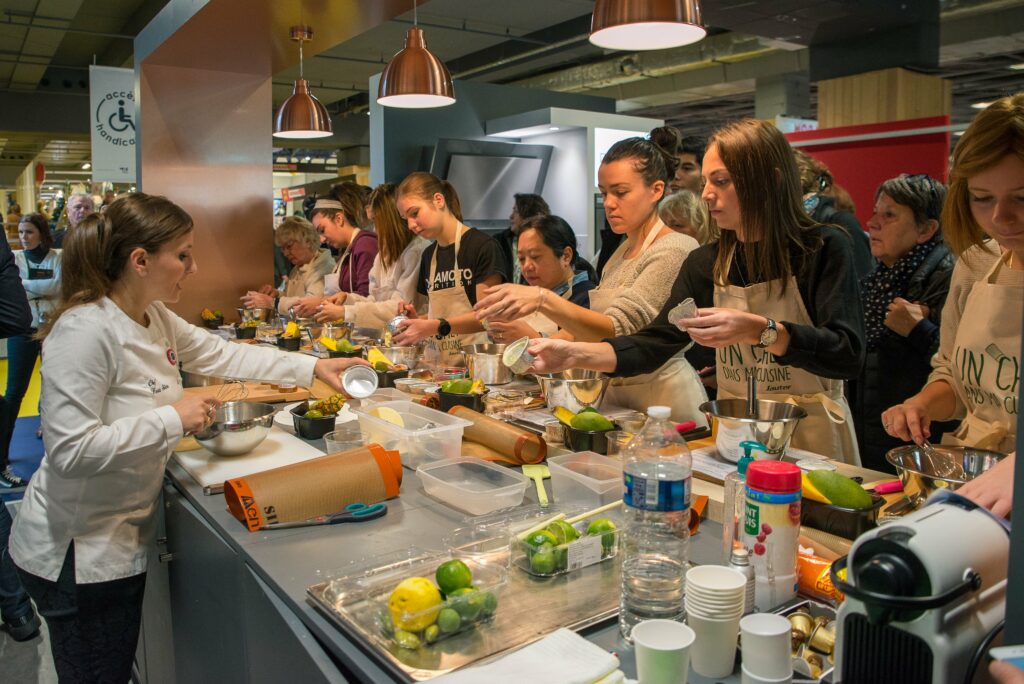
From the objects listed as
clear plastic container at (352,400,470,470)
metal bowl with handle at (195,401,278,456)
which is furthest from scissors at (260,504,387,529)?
metal bowl with handle at (195,401,278,456)

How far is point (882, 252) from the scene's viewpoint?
365 centimetres

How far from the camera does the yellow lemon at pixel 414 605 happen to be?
49.1 inches

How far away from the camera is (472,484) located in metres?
1.95

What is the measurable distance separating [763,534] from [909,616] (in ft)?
1.15

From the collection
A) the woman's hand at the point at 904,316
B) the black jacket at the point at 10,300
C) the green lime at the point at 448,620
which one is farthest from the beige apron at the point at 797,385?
the black jacket at the point at 10,300

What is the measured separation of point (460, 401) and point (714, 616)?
5.04 feet

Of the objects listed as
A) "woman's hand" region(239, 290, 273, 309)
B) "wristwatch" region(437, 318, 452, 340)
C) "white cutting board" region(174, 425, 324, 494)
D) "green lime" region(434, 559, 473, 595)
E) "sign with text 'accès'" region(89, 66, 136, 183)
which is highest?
"sign with text 'accès'" region(89, 66, 136, 183)

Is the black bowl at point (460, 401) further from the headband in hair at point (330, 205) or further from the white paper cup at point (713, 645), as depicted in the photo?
the headband in hair at point (330, 205)

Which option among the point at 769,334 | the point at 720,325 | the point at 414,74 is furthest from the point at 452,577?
the point at 414,74

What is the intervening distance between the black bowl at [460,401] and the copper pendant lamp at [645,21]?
1.19m

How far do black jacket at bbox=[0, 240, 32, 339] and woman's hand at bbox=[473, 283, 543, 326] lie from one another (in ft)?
9.36

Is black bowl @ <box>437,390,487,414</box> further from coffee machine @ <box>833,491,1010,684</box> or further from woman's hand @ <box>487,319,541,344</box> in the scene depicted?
coffee machine @ <box>833,491,1010,684</box>

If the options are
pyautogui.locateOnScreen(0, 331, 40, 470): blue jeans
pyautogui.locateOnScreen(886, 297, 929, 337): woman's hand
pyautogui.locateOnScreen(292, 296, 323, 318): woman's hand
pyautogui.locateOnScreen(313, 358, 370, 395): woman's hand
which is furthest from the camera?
pyautogui.locateOnScreen(0, 331, 40, 470): blue jeans

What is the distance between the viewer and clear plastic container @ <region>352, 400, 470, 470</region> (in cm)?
216
